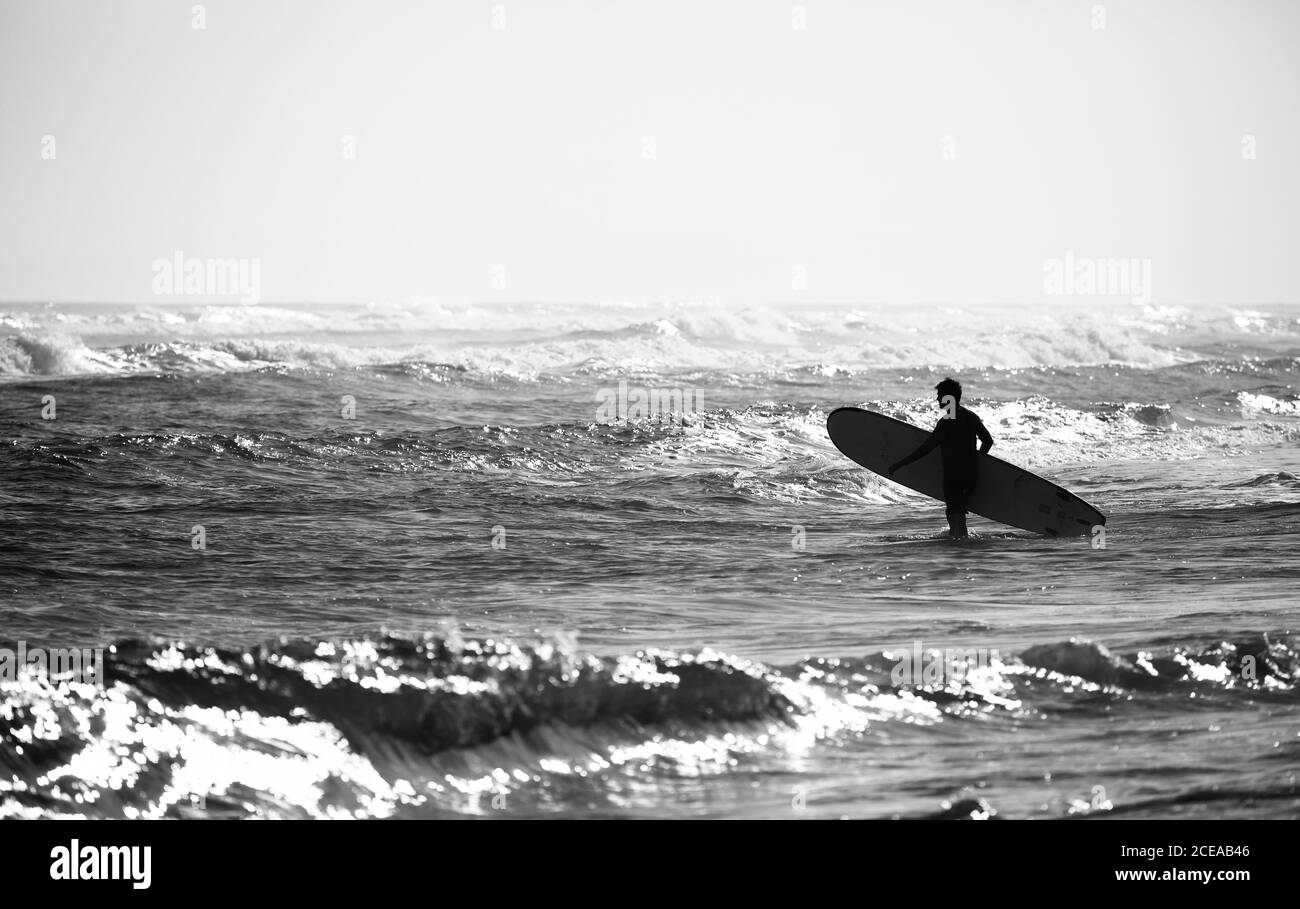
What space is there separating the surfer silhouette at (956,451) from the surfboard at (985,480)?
209mm

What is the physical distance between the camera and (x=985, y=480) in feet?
36.8

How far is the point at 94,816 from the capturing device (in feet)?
15.9

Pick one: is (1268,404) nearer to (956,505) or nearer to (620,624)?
(956,505)

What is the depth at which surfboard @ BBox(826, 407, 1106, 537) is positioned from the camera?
10.8 meters

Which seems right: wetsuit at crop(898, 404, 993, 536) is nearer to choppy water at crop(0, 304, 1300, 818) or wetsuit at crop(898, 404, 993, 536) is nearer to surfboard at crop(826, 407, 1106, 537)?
surfboard at crop(826, 407, 1106, 537)

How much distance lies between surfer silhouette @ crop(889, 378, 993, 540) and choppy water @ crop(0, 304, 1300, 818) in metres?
0.36

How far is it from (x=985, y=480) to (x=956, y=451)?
570 millimetres

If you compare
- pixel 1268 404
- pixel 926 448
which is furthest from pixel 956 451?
pixel 1268 404

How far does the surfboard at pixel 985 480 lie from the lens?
35.5 feet

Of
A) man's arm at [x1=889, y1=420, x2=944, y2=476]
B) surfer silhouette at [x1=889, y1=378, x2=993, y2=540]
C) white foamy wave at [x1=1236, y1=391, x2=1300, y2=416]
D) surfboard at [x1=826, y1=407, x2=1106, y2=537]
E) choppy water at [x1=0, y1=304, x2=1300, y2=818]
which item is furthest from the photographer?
white foamy wave at [x1=1236, y1=391, x2=1300, y2=416]

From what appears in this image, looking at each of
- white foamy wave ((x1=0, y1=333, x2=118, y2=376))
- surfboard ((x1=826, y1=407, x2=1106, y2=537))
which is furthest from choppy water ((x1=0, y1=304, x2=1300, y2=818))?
white foamy wave ((x1=0, y1=333, x2=118, y2=376))

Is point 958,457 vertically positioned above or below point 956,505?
above
